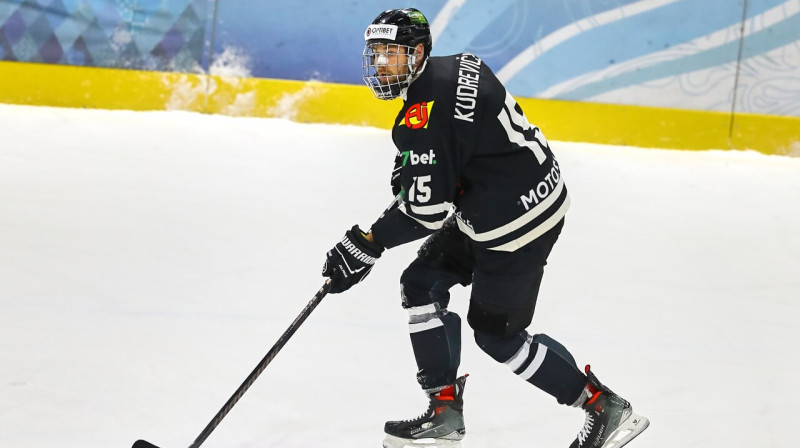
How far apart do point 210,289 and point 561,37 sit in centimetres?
343

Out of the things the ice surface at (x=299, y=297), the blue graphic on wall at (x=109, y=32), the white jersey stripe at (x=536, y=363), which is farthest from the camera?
the blue graphic on wall at (x=109, y=32)

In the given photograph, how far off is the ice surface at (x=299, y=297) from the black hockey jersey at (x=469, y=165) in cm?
61

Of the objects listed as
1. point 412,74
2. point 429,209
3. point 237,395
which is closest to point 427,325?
point 429,209

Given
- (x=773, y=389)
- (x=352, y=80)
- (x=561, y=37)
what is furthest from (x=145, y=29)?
(x=773, y=389)

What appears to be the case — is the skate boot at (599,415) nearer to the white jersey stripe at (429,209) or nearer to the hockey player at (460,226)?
the hockey player at (460,226)

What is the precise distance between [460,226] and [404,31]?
0.49 meters

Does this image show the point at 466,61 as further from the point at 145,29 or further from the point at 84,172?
the point at 145,29

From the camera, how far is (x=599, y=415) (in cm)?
233

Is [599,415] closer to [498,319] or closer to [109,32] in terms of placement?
[498,319]

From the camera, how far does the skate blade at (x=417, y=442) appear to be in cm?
237

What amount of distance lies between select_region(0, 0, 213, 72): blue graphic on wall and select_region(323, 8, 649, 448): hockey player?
3812mm

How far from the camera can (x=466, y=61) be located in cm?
221

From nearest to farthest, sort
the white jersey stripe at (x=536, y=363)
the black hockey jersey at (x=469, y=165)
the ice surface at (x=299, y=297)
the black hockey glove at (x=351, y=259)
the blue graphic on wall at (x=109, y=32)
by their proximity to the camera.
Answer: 1. the black hockey jersey at (x=469, y=165)
2. the black hockey glove at (x=351, y=259)
3. the white jersey stripe at (x=536, y=363)
4. the ice surface at (x=299, y=297)
5. the blue graphic on wall at (x=109, y=32)

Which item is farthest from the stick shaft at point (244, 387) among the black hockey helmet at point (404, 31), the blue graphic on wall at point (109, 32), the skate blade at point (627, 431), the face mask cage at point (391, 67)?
the blue graphic on wall at point (109, 32)
